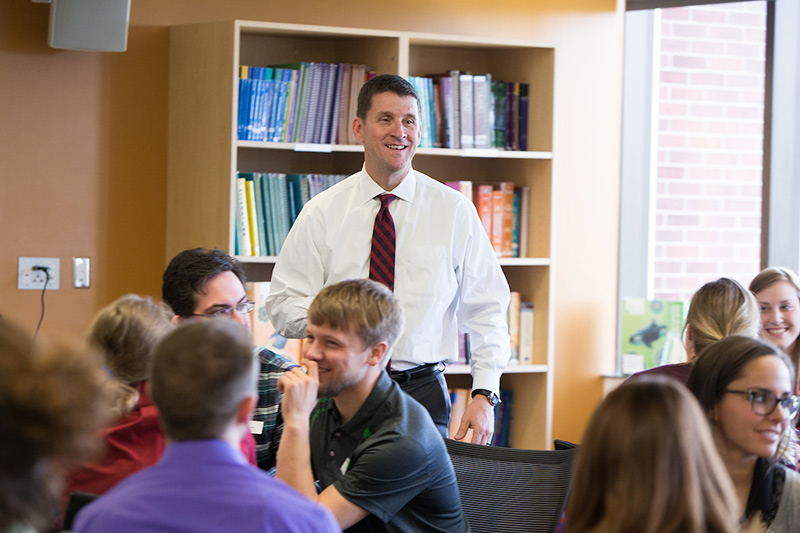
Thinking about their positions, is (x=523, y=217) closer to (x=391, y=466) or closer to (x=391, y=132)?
(x=391, y=132)

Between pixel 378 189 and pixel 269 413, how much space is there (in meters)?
0.94

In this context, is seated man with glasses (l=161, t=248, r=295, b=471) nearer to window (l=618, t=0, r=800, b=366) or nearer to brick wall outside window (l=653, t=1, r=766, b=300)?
window (l=618, t=0, r=800, b=366)

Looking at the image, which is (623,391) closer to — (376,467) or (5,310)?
(376,467)

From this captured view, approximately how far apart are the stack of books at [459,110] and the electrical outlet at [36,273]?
1.65 m

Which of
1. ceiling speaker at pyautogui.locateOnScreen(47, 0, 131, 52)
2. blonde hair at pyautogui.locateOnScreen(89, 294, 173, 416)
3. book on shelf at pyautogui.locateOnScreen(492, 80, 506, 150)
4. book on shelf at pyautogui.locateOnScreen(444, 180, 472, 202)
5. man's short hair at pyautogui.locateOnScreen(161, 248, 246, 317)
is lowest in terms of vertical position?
blonde hair at pyautogui.locateOnScreen(89, 294, 173, 416)

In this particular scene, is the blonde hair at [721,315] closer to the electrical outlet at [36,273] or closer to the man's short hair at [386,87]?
the man's short hair at [386,87]

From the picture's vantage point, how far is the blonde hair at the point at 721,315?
103 inches

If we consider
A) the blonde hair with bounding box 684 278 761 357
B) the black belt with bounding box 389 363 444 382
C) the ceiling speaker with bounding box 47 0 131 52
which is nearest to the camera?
the blonde hair with bounding box 684 278 761 357

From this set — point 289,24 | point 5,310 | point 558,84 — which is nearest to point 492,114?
point 558,84

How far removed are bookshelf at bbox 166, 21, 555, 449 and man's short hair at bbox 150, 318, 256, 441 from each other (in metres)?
2.37

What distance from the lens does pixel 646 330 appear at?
176 inches

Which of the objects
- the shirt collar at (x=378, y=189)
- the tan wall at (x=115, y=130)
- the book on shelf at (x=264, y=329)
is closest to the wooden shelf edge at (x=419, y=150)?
the tan wall at (x=115, y=130)

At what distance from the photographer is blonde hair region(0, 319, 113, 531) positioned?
3.16 ft

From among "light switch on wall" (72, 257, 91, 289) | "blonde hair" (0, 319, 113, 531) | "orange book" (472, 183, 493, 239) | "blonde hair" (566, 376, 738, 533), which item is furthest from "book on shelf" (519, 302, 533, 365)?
"blonde hair" (0, 319, 113, 531)
